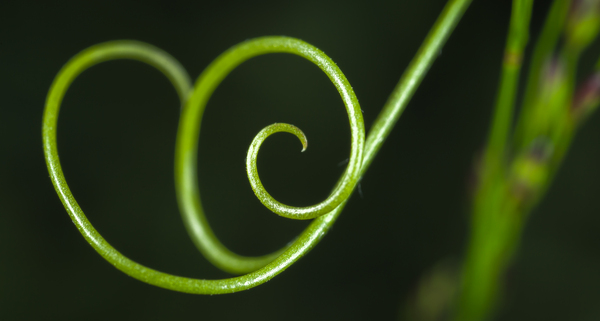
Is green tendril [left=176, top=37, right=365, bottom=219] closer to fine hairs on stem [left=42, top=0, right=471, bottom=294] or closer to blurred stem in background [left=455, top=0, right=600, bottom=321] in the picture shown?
fine hairs on stem [left=42, top=0, right=471, bottom=294]

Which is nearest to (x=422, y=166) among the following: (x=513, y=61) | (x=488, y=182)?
(x=488, y=182)

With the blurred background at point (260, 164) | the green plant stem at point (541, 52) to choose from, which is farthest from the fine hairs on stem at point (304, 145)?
the blurred background at point (260, 164)

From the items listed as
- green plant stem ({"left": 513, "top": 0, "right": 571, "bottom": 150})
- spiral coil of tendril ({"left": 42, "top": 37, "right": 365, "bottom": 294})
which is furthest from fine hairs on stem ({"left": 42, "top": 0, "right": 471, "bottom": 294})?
green plant stem ({"left": 513, "top": 0, "right": 571, "bottom": 150})

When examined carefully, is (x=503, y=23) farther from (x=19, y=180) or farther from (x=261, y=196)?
(x=19, y=180)

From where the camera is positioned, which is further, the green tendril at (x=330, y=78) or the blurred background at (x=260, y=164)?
the blurred background at (x=260, y=164)

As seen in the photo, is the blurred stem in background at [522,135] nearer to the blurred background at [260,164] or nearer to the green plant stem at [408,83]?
the green plant stem at [408,83]

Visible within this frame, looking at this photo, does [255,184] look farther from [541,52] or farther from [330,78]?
[541,52]
